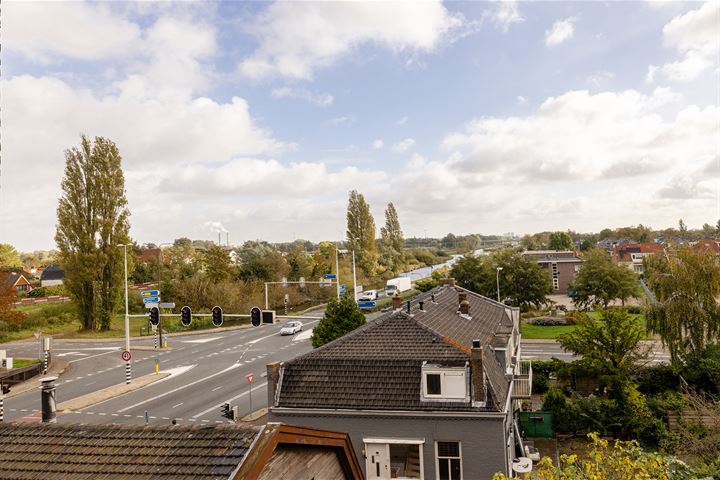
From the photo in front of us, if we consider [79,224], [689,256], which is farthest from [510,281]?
[79,224]

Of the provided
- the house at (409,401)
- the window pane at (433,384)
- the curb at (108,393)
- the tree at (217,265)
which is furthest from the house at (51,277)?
the window pane at (433,384)

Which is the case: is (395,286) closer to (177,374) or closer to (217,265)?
(217,265)

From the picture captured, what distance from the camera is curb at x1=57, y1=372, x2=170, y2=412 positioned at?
27594 mm

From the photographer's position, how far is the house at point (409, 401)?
16500 mm

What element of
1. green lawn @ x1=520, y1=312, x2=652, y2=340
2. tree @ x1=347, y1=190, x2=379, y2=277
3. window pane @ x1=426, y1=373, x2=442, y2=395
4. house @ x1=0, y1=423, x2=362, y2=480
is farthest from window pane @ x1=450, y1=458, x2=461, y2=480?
tree @ x1=347, y1=190, x2=379, y2=277

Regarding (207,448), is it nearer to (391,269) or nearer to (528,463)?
(528,463)

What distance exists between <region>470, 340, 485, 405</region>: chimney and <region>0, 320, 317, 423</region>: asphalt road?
14103mm

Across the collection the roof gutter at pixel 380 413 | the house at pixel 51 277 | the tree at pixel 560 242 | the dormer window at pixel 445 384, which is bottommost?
the roof gutter at pixel 380 413

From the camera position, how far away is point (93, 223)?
1860 inches

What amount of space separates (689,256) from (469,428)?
855 inches

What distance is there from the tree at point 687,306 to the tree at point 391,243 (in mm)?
68904

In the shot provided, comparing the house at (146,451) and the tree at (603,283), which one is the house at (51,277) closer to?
the tree at (603,283)

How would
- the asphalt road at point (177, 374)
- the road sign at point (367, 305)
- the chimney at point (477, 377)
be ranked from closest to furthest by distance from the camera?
the chimney at point (477, 377), the asphalt road at point (177, 374), the road sign at point (367, 305)

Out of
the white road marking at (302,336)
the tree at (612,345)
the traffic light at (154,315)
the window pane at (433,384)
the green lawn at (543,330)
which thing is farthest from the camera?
the white road marking at (302,336)
